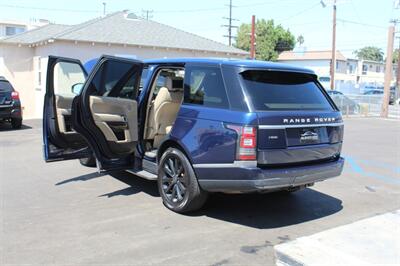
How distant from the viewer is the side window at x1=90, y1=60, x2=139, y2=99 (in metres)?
6.01

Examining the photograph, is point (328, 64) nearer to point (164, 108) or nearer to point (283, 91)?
point (164, 108)

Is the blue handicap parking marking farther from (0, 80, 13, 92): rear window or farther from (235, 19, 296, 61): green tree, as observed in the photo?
(235, 19, 296, 61): green tree

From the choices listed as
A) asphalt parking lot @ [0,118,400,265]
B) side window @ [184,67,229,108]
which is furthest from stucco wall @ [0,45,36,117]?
side window @ [184,67,229,108]

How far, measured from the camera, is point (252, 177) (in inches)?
187

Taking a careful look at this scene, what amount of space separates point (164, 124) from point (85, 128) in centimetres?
115

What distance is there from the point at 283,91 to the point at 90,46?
16.9 m

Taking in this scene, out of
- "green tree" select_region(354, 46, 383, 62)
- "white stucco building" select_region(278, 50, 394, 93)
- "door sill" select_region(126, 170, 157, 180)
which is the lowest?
"door sill" select_region(126, 170, 157, 180)

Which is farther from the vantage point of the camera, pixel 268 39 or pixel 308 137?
pixel 268 39

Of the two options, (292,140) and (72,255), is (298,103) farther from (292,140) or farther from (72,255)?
(72,255)

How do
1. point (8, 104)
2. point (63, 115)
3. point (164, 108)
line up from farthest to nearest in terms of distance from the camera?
point (8, 104) → point (63, 115) → point (164, 108)

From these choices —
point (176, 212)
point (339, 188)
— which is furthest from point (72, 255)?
point (339, 188)

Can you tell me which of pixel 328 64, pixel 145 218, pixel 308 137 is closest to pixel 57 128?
pixel 145 218

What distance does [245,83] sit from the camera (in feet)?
16.5

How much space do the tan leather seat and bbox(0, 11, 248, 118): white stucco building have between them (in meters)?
14.7
